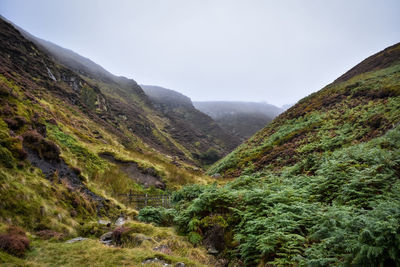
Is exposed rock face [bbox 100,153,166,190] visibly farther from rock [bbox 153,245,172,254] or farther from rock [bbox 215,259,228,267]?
Answer: rock [bbox 215,259,228,267]

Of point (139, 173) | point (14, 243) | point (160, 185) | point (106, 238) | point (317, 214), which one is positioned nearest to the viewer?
point (14, 243)

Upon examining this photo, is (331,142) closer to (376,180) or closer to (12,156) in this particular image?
(376,180)

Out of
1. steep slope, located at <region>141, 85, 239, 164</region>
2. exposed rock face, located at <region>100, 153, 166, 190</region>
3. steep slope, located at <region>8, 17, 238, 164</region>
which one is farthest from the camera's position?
steep slope, located at <region>141, 85, 239, 164</region>

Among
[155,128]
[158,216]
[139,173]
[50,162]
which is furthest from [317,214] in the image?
[155,128]

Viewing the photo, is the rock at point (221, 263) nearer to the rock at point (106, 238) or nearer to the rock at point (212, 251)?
the rock at point (212, 251)

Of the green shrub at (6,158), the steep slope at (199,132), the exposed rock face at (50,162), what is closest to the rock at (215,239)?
the exposed rock face at (50,162)

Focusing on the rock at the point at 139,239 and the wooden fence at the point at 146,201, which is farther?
the wooden fence at the point at 146,201

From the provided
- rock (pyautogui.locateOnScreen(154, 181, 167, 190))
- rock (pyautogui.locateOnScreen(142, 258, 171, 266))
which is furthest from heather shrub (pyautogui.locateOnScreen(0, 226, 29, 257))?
rock (pyautogui.locateOnScreen(154, 181, 167, 190))

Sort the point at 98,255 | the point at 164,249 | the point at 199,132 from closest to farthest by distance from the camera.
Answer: the point at 98,255, the point at 164,249, the point at 199,132

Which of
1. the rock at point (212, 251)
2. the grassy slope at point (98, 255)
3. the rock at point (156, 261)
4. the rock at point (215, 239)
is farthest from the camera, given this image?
the rock at point (215, 239)

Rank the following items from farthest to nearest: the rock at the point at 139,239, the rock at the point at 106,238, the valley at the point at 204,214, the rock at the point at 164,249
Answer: the rock at the point at 106,238 → the rock at the point at 139,239 → the rock at the point at 164,249 → the valley at the point at 204,214

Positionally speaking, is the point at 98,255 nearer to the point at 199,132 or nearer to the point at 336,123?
the point at 336,123

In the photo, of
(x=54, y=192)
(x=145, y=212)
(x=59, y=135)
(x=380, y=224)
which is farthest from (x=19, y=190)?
(x=59, y=135)

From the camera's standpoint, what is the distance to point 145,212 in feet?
33.6
